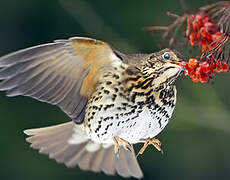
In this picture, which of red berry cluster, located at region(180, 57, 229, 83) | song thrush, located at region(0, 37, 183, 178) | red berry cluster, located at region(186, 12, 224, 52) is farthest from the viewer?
song thrush, located at region(0, 37, 183, 178)

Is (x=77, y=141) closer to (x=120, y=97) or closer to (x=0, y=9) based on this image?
(x=120, y=97)

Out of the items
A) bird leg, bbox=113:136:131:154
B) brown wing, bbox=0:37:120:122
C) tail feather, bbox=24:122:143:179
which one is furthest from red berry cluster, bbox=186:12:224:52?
tail feather, bbox=24:122:143:179

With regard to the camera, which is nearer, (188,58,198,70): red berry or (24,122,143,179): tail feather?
(188,58,198,70): red berry

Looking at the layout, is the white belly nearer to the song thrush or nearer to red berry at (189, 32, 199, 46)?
the song thrush

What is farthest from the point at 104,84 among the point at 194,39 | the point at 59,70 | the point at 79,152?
the point at 79,152

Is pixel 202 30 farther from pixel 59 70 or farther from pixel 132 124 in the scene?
pixel 59 70

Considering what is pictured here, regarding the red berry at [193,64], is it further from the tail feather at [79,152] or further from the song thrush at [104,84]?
the tail feather at [79,152]

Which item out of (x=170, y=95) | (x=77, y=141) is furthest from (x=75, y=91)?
(x=77, y=141)
